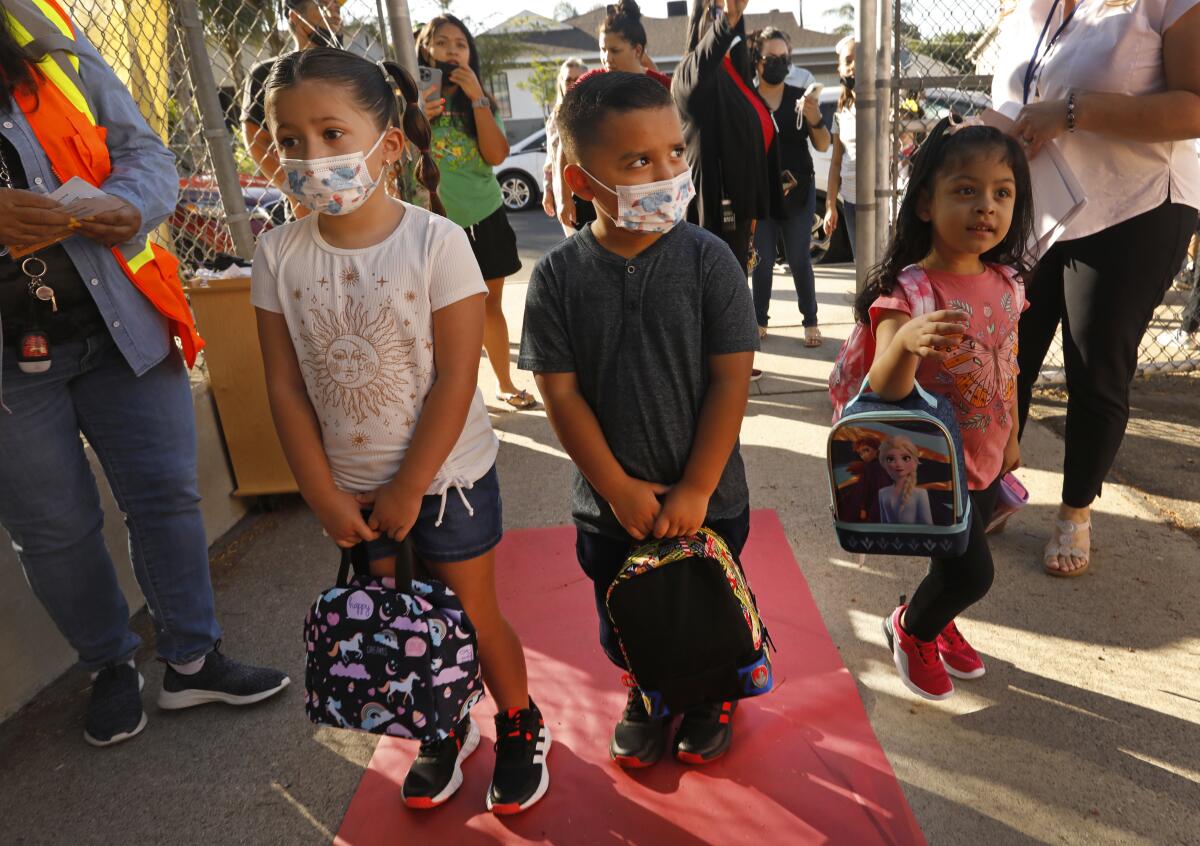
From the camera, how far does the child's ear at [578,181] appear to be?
172cm

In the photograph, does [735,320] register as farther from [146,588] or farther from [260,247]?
[146,588]

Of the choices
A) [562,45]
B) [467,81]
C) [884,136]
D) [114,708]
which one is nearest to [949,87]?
[884,136]

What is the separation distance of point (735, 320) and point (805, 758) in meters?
1.10

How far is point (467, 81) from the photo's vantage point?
3.84 meters

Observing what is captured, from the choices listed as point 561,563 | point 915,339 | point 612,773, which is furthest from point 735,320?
point 561,563

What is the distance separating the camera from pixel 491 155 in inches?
161

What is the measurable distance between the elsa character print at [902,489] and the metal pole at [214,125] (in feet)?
10.1

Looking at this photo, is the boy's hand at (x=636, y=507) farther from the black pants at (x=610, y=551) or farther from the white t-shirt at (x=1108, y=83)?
the white t-shirt at (x=1108, y=83)

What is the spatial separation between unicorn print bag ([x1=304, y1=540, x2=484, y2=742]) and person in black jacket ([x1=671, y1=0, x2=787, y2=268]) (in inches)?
110

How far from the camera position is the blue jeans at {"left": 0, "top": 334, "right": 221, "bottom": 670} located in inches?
81.4

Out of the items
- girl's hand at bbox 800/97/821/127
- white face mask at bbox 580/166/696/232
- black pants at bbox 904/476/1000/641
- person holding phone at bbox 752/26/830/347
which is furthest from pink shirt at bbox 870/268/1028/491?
girl's hand at bbox 800/97/821/127

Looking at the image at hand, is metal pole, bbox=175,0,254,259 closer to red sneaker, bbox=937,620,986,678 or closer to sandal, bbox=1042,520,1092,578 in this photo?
red sneaker, bbox=937,620,986,678

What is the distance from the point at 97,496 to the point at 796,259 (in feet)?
13.5

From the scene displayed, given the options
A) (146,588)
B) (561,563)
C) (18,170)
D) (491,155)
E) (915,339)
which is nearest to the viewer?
(915,339)
